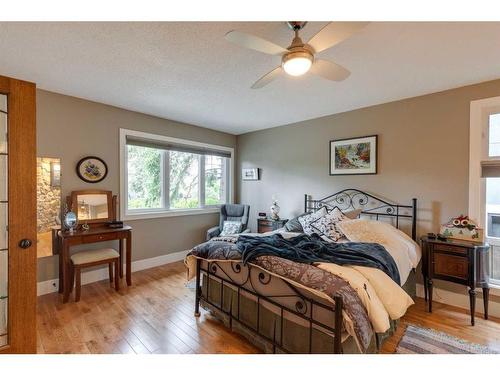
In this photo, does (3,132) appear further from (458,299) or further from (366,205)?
(458,299)

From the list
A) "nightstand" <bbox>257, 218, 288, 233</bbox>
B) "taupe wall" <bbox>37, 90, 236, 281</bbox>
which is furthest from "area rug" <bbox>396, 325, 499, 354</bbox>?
"taupe wall" <bbox>37, 90, 236, 281</bbox>

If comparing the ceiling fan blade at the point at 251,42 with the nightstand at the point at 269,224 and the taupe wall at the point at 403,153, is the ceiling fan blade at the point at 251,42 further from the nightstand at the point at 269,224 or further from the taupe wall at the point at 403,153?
the nightstand at the point at 269,224

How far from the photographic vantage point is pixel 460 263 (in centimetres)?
237

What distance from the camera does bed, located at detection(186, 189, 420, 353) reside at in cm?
142

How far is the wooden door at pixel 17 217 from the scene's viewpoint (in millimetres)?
1550

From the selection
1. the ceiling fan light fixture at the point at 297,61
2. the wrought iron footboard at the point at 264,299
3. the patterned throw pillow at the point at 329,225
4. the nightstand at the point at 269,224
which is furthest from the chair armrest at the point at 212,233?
the ceiling fan light fixture at the point at 297,61

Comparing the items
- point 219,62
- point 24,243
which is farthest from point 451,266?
point 24,243

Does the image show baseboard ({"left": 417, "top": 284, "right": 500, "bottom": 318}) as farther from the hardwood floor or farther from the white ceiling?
the white ceiling

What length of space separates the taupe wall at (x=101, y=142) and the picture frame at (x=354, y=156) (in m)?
2.42

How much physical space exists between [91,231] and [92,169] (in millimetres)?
874

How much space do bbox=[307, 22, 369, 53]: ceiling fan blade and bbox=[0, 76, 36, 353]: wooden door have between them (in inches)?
74.6
